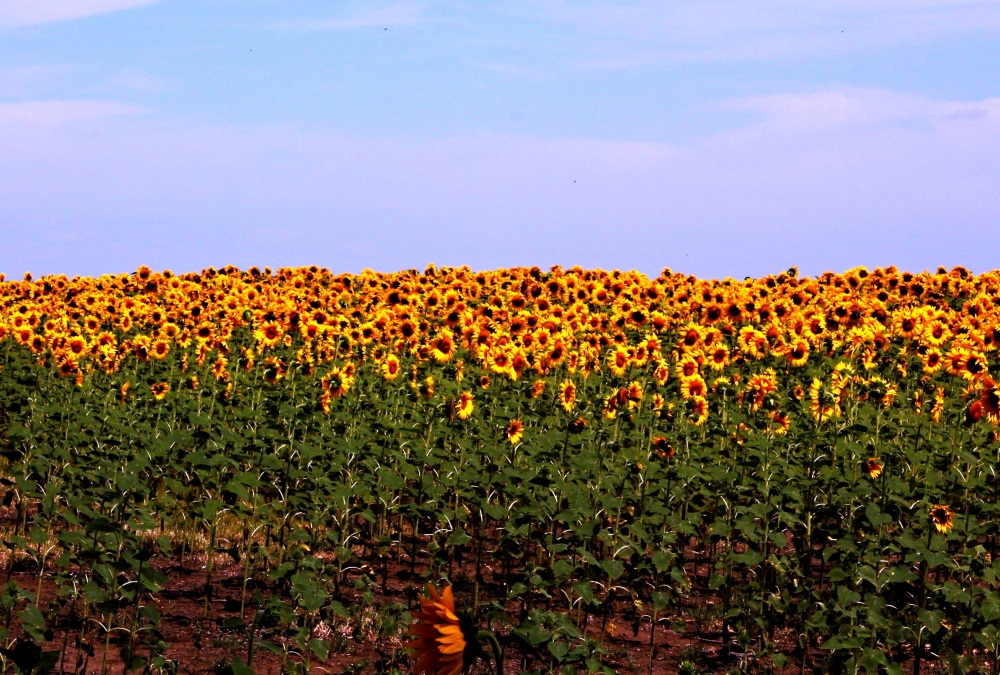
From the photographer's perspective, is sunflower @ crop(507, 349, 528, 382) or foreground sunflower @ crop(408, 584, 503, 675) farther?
sunflower @ crop(507, 349, 528, 382)

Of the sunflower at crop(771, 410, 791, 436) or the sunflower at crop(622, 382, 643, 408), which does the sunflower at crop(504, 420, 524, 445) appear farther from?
the sunflower at crop(771, 410, 791, 436)

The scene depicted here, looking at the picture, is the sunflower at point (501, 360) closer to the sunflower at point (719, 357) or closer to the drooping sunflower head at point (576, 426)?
the sunflower at point (719, 357)

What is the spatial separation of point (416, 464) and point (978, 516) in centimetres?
560

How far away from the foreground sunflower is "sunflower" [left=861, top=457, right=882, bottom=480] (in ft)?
24.0

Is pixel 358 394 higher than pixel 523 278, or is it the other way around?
pixel 523 278

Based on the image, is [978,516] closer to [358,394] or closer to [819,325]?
[819,325]

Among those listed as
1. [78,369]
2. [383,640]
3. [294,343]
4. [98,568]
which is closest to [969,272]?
[294,343]

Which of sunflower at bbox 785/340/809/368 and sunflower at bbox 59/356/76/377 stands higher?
sunflower at bbox 785/340/809/368

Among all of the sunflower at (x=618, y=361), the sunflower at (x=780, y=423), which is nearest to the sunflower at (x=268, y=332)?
the sunflower at (x=618, y=361)

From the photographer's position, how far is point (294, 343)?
18.7 metres

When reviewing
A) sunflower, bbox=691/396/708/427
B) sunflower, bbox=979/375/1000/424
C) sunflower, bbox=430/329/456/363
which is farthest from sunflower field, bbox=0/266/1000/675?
sunflower, bbox=430/329/456/363

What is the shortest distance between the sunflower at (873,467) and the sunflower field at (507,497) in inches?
4.1

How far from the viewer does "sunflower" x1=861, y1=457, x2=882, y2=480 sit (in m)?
10.6

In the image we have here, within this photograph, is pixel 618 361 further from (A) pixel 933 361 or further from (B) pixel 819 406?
(A) pixel 933 361
